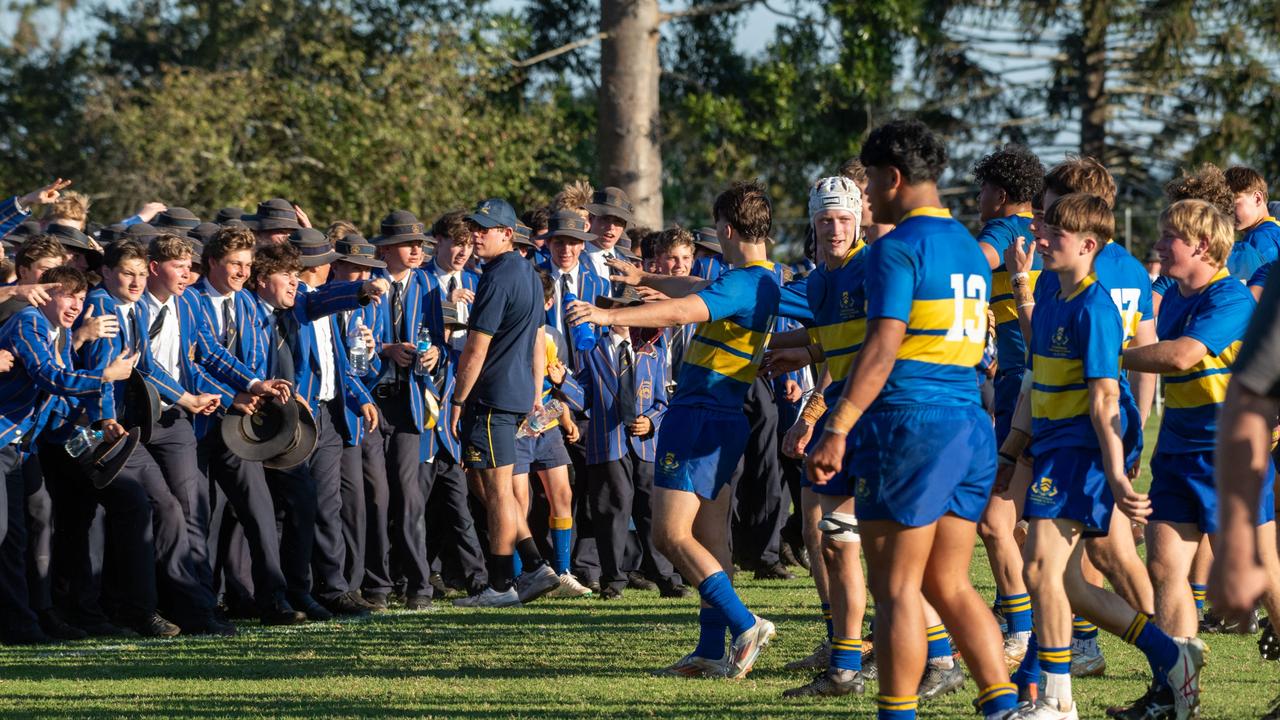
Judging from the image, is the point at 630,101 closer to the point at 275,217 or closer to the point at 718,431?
the point at 275,217

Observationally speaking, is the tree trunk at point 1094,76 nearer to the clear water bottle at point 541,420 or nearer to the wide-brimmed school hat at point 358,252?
the clear water bottle at point 541,420

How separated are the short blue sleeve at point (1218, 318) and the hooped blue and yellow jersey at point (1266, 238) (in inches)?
78.2

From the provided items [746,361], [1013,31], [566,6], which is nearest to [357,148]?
[566,6]

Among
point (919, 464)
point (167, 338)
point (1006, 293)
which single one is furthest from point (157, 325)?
point (919, 464)

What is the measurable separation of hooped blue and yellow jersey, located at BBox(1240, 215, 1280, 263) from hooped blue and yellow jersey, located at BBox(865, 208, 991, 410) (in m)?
3.81

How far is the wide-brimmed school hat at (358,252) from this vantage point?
10.4 m

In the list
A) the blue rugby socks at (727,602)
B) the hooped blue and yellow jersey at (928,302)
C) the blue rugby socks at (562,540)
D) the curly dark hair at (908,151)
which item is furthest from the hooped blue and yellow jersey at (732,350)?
the blue rugby socks at (562,540)

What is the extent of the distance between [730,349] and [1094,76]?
91.1ft

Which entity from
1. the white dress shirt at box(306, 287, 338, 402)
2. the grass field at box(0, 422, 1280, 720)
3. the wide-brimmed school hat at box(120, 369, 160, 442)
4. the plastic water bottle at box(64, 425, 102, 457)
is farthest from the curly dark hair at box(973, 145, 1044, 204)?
the plastic water bottle at box(64, 425, 102, 457)

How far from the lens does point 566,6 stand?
2586 centimetres

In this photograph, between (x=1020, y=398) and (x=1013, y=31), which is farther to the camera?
(x=1013, y=31)

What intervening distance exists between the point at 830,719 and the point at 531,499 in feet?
18.1

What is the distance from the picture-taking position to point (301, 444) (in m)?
9.41

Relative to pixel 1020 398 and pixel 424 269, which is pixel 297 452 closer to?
pixel 424 269
